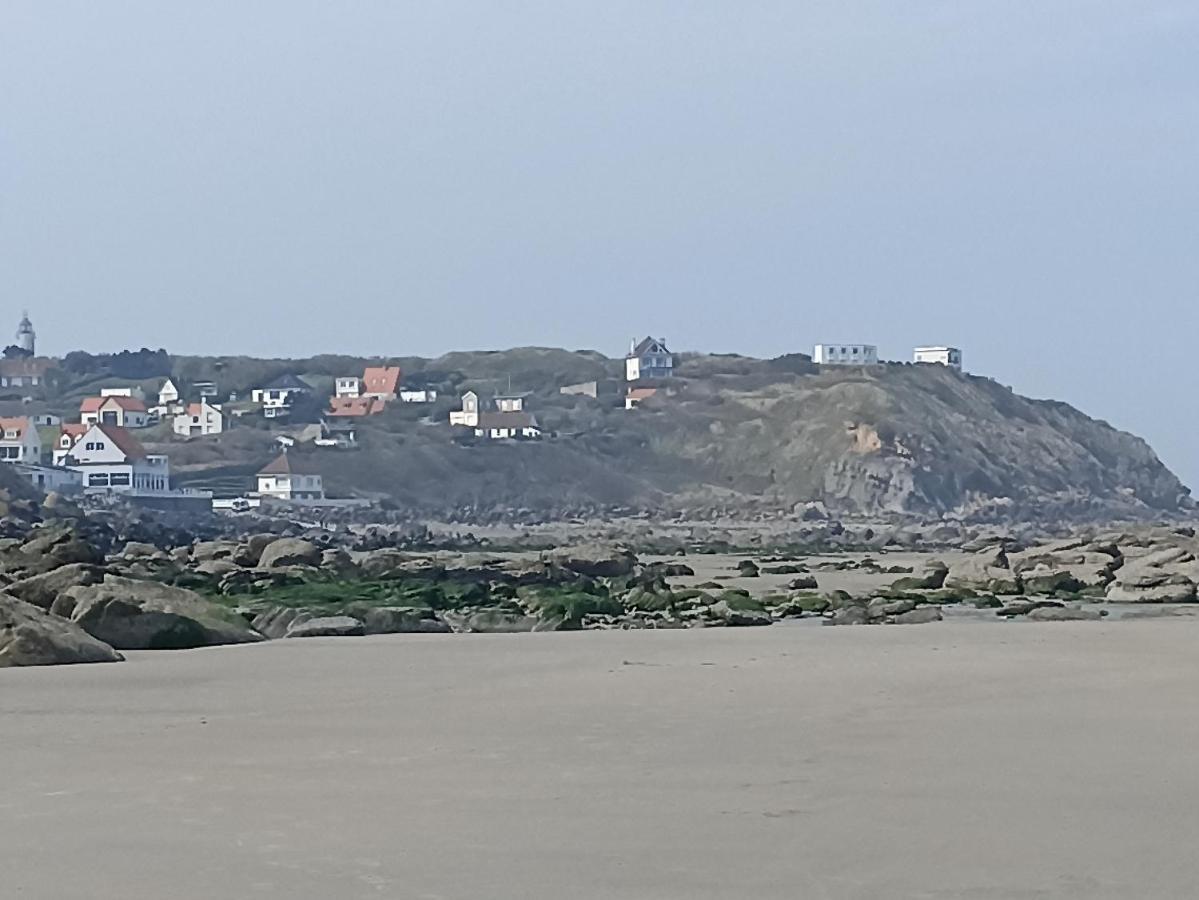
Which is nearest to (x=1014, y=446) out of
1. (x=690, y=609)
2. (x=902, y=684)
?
(x=690, y=609)

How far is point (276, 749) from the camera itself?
6.81 metres

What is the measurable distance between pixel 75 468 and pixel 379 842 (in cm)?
8136

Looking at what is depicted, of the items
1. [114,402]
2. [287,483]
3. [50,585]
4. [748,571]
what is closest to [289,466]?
[287,483]

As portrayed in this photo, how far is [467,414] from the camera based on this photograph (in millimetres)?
104000

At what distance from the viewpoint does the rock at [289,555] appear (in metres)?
26.0

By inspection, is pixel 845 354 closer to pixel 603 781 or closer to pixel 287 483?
pixel 287 483

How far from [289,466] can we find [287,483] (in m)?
2.90

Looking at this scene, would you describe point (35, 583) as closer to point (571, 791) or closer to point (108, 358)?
point (571, 791)

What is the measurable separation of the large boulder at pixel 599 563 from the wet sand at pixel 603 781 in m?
15.6

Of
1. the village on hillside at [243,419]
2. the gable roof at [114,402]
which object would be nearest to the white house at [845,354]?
the village on hillside at [243,419]

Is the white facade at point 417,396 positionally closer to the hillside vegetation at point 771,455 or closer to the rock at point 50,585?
the hillside vegetation at point 771,455

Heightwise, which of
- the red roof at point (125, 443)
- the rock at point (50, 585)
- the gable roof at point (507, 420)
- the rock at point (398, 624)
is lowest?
the rock at point (398, 624)

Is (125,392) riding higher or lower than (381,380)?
lower

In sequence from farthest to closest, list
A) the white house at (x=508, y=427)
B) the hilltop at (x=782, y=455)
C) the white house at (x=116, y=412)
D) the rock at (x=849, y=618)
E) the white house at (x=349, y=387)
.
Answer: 1. the white house at (x=349, y=387)
2. the white house at (x=116, y=412)
3. the white house at (x=508, y=427)
4. the hilltop at (x=782, y=455)
5. the rock at (x=849, y=618)
